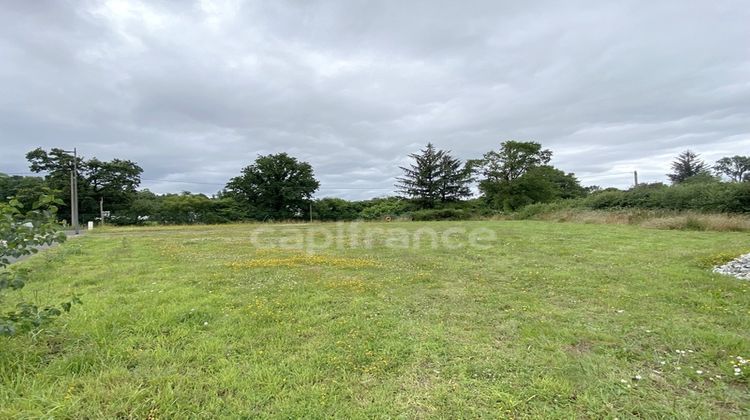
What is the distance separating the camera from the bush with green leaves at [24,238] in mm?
2357

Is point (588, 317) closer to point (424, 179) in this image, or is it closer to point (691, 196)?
point (691, 196)

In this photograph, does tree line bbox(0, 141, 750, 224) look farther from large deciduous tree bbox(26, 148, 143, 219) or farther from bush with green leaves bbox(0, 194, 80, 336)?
bush with green leaves bbox(0, 194, 80, 336)

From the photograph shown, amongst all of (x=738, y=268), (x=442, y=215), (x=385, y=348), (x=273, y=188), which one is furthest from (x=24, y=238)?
(x=273, y=188)

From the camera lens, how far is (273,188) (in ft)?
138

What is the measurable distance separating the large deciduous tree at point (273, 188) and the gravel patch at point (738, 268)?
1543 inches

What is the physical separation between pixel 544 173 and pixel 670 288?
38145 mm

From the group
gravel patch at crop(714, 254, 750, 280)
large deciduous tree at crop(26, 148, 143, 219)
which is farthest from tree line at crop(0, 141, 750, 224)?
gravel patch at crop(714, 254, 750, 280)

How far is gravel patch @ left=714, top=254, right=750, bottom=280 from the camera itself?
5.75 metres

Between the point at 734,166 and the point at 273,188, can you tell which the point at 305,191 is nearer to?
the point at 273,188

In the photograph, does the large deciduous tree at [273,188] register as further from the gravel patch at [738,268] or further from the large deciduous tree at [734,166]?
the large deciduous tree at [734,166]

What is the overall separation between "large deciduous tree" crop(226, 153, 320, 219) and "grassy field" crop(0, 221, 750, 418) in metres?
36.5

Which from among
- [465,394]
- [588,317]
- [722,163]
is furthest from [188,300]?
[722,163]

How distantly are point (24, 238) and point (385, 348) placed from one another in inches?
115

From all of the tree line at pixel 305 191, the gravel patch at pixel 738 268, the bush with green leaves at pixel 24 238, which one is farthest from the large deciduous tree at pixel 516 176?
the bush with green leaves at pixel 24 238
